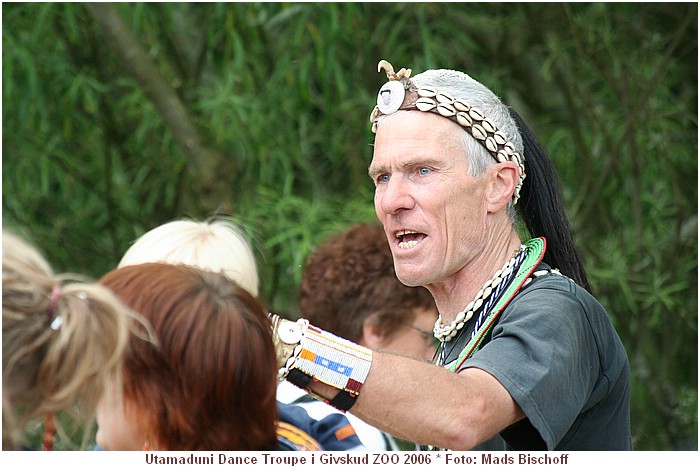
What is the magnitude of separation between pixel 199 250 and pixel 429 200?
516 mm

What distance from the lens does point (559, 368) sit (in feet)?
5.72

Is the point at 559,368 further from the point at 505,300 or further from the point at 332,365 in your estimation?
the point at 332,365

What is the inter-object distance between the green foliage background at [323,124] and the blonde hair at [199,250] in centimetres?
133

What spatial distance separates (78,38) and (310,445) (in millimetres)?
2631

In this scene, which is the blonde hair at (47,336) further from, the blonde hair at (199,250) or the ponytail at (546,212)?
the ponytail at (546,212)

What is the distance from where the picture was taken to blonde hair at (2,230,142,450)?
1.46 metres

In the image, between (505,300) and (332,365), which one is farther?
(505,300)

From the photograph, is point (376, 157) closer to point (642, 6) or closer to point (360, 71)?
point (360, 71)

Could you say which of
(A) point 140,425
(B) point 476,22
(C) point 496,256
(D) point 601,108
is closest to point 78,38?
(B) point 476,22

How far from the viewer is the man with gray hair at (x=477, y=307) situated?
1.65m

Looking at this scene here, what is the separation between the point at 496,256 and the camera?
6.98 feet

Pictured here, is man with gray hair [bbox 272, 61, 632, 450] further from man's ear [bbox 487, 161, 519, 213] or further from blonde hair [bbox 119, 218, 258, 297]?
blonde hair [bbox 119, 218, 258, 297]

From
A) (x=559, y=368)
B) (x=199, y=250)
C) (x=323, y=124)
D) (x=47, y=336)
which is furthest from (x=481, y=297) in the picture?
(x=323, y=124)

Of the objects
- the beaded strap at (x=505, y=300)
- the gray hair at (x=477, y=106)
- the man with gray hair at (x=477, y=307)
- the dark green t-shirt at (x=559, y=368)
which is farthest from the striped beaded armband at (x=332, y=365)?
the gray hair at (x=477, y=106)
